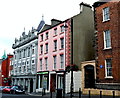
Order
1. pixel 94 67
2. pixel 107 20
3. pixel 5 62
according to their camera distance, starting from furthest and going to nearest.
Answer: pixel 5 62 < pixel 94 67 < pixel 107 20

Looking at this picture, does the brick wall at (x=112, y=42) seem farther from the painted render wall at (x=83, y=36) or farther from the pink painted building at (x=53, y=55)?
the pink painted building at (x=53, y=55)

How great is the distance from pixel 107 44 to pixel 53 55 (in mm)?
11315

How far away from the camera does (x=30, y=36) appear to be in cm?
4019

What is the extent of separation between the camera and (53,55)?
30.2 m

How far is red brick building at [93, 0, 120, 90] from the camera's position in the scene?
64.2 feet

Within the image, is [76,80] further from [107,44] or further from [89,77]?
[107,44]

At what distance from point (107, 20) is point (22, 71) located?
87.0 feet

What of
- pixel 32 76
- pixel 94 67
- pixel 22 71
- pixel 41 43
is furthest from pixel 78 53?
pixel 22 71

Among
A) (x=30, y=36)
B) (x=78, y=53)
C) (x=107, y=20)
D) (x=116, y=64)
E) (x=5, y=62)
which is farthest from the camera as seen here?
(x=5, y=62)

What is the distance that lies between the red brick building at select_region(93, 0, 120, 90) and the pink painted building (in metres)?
6.15

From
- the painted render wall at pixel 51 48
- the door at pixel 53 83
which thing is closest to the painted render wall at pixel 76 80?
the painted render wall at pixel 51 48

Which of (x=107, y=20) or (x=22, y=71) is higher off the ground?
(x=107, y=20)

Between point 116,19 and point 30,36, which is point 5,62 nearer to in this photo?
point 30,36

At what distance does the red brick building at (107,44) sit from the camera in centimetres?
1956
